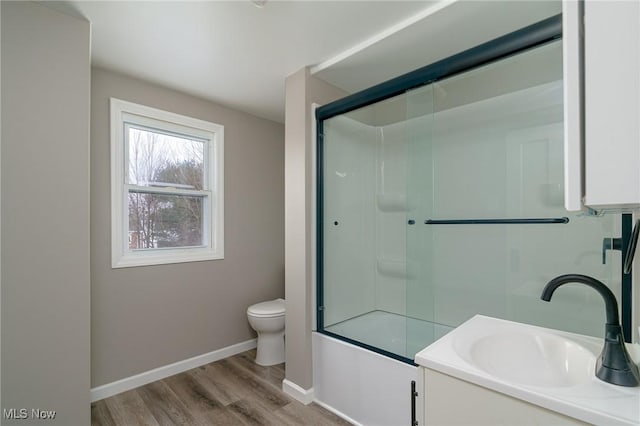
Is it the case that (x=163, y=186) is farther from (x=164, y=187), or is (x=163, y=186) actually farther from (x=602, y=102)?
(x=602, y=102)

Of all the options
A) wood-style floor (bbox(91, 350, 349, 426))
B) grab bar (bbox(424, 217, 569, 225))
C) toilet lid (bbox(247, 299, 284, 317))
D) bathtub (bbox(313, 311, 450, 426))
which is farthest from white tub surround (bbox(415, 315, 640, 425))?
toilet lid (bbox(247, 299, 284, 317))

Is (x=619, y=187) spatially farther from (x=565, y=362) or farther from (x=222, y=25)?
(x=222, y=25)

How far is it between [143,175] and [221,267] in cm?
104

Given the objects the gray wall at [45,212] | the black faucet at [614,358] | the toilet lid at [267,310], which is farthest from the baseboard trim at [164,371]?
the black faucet at [614,358]

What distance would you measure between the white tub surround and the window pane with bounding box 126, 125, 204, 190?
2.40 metres

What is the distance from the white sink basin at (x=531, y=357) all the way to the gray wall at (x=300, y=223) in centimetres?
131

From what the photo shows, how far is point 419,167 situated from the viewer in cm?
196

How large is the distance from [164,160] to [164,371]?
174 cm

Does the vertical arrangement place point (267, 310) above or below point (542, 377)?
below

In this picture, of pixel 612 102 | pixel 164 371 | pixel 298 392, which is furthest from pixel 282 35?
pixel 164 371

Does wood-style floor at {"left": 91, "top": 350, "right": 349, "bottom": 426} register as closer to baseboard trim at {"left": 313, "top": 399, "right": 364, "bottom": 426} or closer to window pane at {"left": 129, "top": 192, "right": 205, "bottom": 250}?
baseboard trim at {"left": 313, "top": 399, "right": 364, "bottom": 426}

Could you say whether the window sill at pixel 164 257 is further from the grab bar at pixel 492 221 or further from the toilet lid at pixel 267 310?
the grab bar at pixel 492 221

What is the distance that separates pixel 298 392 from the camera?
2.14m

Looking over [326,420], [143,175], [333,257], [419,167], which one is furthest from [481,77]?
[143,175]
